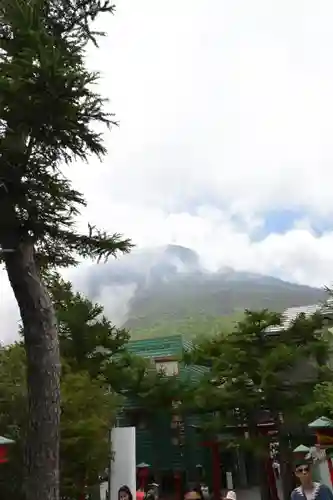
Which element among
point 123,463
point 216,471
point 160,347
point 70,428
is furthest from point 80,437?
point 160,347

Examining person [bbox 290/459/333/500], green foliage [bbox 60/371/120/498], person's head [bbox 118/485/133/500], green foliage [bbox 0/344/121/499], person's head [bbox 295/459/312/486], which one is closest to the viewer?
person [bbox 290/459/333/500]

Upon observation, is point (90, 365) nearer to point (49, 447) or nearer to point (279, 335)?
point (279, 335)

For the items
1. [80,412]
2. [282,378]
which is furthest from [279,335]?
[80,412]

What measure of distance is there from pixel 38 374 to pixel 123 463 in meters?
2.07

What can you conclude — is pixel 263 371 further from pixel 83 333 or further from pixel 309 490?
pixel 309 490

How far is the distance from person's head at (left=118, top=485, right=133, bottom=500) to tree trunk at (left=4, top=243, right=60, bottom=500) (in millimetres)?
1283

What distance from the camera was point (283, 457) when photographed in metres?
18.2

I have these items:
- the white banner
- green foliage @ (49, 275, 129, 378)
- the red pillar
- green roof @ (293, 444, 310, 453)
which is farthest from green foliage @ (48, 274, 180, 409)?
the white banner

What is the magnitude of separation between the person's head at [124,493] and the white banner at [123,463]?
5 centimetres

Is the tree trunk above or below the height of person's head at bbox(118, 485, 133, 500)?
above

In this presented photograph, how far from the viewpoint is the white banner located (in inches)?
320

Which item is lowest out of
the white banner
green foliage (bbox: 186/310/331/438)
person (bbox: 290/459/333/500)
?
person (bbox: 290/459/333/500)

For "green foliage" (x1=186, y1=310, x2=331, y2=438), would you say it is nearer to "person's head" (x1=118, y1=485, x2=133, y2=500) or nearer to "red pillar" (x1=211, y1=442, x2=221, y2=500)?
"red pillar" (x1=211, y1=442, x2=221, y2=500)

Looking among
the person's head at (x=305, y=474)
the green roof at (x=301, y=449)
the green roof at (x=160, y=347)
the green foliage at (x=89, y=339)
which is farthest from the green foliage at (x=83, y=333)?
the person's head at (x=305, y=474)
